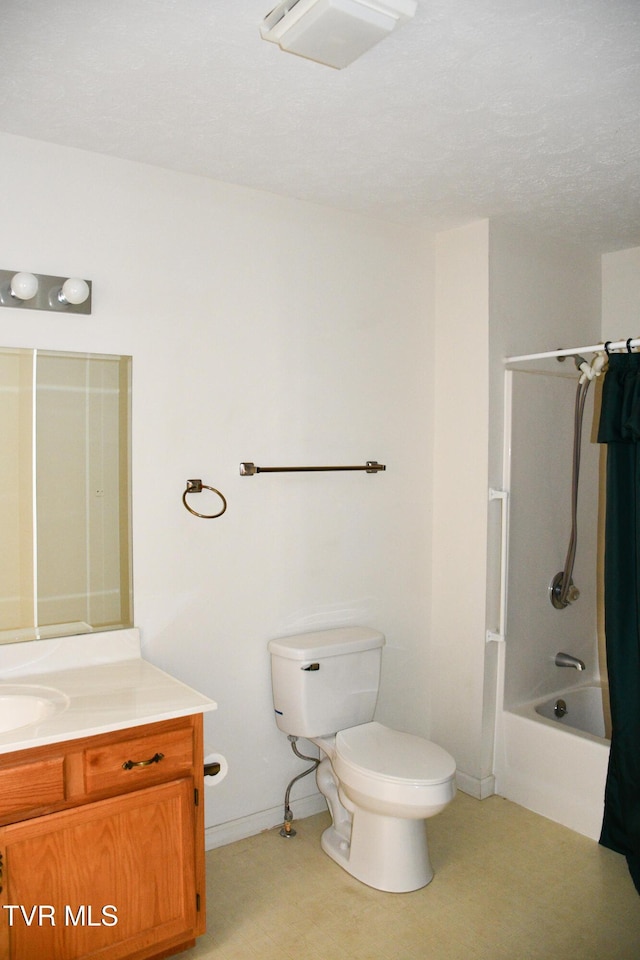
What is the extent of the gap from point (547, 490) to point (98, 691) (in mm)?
2184

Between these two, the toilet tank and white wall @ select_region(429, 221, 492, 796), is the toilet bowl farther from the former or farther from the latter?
white wall @ select_region(429, 221, 492, 796)

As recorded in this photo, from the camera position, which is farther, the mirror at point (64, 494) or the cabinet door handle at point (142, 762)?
the mirror at point (64, 494)

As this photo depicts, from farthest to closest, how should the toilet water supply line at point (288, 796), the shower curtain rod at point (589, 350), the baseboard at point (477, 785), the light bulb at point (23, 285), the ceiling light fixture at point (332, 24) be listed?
the baseboard at point (477, 785), the toilet water supply line at point (288, 796), the shower curtain rod at point (589, 350), the light bulb at point (23, 285), the ceiling light fixture at point (332, 24)

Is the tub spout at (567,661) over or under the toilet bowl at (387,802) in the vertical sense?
over

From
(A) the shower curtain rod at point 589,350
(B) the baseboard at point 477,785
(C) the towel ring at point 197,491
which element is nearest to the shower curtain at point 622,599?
(A) the shower curtain rod at point 589,350

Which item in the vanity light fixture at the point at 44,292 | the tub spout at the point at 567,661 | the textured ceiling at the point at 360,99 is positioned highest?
the textured ceiling at the point at 360,99

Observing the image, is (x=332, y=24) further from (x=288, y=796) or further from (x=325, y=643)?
(x=288, y=796)

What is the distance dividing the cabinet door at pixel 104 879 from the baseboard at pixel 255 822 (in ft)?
1.99

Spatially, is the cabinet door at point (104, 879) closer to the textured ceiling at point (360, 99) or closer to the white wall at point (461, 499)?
the white wall at point (461, 499)

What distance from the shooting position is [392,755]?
267cm

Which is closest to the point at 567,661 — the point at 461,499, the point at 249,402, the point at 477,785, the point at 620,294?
the point at 477,785

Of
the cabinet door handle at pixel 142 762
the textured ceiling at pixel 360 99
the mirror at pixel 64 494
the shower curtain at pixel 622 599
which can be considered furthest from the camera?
the shower curtain at pixel 622 599

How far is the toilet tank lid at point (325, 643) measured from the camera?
2.81m

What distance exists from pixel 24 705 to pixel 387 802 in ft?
3.91
